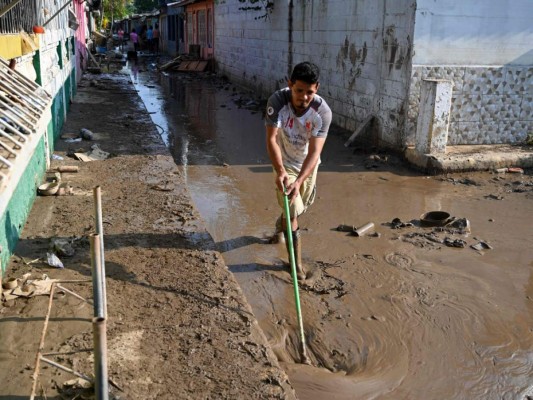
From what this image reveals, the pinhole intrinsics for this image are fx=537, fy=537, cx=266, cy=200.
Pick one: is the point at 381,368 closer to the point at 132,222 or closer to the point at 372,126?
the point at 132,222

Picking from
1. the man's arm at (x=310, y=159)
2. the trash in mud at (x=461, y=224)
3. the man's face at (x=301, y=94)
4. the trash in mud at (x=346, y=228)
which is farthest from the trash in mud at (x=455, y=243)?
the man's face at (x=301, y=94)

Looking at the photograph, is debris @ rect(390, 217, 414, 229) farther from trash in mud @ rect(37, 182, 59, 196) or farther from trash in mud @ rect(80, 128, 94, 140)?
trash in mud @ rect(80, 128, 94, 140)

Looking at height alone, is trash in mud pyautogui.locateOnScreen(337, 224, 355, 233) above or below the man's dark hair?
below

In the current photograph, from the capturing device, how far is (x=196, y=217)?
5.18m

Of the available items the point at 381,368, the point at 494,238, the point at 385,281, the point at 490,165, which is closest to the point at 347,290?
the point at 385,281

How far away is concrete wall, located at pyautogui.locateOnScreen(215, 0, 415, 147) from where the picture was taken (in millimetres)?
8320

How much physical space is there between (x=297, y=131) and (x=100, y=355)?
9.84 feet

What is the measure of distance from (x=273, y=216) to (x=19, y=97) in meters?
3.16

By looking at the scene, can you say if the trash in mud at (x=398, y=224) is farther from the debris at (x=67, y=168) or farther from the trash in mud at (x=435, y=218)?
the debris at (x=67, y=168)

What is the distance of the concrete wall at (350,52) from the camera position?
832cm

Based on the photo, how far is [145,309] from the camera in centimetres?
349

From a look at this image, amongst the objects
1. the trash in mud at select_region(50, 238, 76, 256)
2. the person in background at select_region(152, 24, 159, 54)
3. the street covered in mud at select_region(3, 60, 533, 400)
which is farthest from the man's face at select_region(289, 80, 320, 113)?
the person in background at select_region(152, 24, 159, 54)

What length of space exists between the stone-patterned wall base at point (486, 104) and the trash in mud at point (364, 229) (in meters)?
3.02

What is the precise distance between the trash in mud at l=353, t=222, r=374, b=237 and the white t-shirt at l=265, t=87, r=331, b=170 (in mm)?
1366
